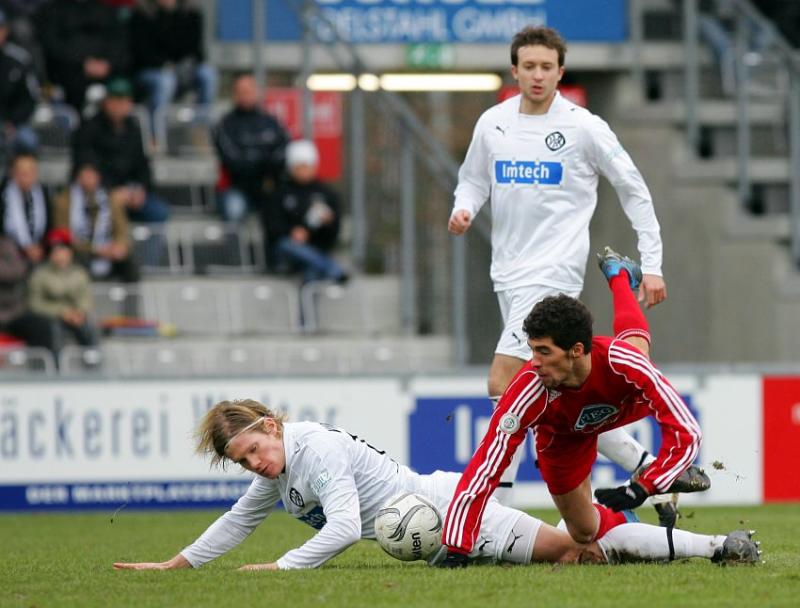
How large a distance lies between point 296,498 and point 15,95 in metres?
9.31

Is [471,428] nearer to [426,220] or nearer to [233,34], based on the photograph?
[426,220]

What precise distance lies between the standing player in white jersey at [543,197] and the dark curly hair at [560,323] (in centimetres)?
163

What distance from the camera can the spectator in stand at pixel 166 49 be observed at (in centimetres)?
1680

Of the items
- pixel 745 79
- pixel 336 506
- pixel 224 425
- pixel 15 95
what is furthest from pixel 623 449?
pixel 745 79

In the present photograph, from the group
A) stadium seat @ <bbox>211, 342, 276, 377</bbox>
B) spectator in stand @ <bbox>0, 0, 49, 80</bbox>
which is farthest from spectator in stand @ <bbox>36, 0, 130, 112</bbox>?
stadium seat @ <bbox>211, 342, 276, 377</bbox>

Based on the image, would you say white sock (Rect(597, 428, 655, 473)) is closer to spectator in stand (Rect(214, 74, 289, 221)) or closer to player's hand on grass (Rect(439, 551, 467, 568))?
player's hand on grass (Rect(439, 551, 467, 568))

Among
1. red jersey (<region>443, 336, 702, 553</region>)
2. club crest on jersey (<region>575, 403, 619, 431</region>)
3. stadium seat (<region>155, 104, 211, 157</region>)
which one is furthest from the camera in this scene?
stadium seat (<region>155, 104, 211, 157</region>)

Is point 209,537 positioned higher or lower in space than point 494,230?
lower

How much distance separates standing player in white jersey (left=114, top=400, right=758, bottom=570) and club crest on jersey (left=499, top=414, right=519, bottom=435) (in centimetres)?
59

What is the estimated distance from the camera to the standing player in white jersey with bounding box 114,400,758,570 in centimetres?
702

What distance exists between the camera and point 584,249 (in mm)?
8523

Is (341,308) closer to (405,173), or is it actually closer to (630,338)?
(405,173)

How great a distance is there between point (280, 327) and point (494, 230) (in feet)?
23.6

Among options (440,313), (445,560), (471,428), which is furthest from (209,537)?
(440,313)
